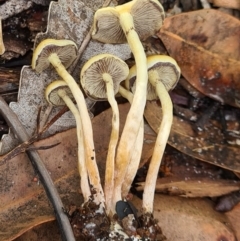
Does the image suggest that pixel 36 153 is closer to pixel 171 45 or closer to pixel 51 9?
pixel 51 9

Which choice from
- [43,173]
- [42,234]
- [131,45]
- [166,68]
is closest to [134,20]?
[131,45]

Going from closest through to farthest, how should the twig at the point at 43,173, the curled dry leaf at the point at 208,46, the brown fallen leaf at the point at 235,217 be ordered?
the twig at the point at 43,173 → the brown fallen leaf at the point at 235,217 → the curled dry leaf at the point at 208,46

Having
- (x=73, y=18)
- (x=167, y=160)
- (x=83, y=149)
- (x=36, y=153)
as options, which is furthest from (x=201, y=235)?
(x=73, y=18)

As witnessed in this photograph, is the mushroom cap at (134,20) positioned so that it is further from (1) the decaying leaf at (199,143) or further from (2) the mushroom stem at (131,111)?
(1) the decaying leaf at (199,143)

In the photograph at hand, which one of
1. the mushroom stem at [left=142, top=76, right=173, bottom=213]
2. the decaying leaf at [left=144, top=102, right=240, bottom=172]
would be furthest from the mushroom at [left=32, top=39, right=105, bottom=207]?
the decaying leaf at [left=144, top=102, right=240, bottom=172]

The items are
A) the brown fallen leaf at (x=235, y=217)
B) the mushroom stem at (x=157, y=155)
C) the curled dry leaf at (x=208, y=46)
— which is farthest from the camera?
the curled dry leaf at (x=208, y=46)

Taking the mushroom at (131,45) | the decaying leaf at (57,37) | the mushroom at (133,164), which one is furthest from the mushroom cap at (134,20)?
the mushroom at (133,164)

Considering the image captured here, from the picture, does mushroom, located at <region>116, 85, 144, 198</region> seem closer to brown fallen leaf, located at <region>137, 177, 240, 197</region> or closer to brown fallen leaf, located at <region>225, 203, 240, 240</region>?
brown fallen leaf, located at <region>137, 177, 240, 197</region>
